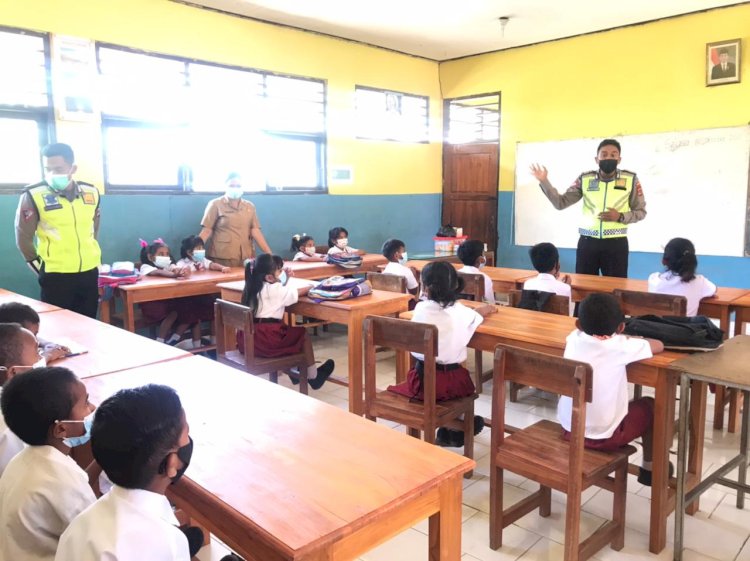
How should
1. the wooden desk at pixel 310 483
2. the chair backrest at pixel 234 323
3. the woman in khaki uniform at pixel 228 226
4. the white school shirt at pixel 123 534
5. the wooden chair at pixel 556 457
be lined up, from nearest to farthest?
the white school shirt at pixel 123 534 < the wooden desk at pixel 310 483 < the wooden chair at pixel 556 457 < the chair backrest at pixel 234 323 < the woman in khaki uniform at pixel 228 226

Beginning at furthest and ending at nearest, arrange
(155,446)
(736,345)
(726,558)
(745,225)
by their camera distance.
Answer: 1. (745,225)
2. (736,345)
3. (726,558)
4. (155,446)

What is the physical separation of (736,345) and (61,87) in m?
4.78

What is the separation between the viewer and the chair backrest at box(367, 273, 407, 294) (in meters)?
4.33

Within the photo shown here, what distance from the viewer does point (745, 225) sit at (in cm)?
574

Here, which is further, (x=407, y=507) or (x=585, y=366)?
(x=585, y=366)

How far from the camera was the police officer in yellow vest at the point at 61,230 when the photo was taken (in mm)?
3516

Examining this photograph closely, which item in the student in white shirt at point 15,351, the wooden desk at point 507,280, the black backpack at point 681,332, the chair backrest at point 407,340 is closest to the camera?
the student in white shirt at point 15,351

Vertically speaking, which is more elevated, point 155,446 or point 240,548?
point 155,446

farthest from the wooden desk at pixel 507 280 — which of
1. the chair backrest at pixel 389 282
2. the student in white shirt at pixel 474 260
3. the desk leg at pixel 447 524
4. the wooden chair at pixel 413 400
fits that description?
the desk leg at pixel 447 524

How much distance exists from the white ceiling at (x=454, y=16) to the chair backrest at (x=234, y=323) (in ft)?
11.0

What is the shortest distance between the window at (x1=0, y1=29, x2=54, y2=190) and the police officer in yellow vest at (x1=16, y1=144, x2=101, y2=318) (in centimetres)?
116

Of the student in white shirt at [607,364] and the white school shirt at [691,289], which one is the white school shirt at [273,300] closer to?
the student in white shirt at [607,364]

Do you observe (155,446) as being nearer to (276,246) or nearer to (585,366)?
(585,366)

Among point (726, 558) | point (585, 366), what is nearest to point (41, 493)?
point (585, 366)
